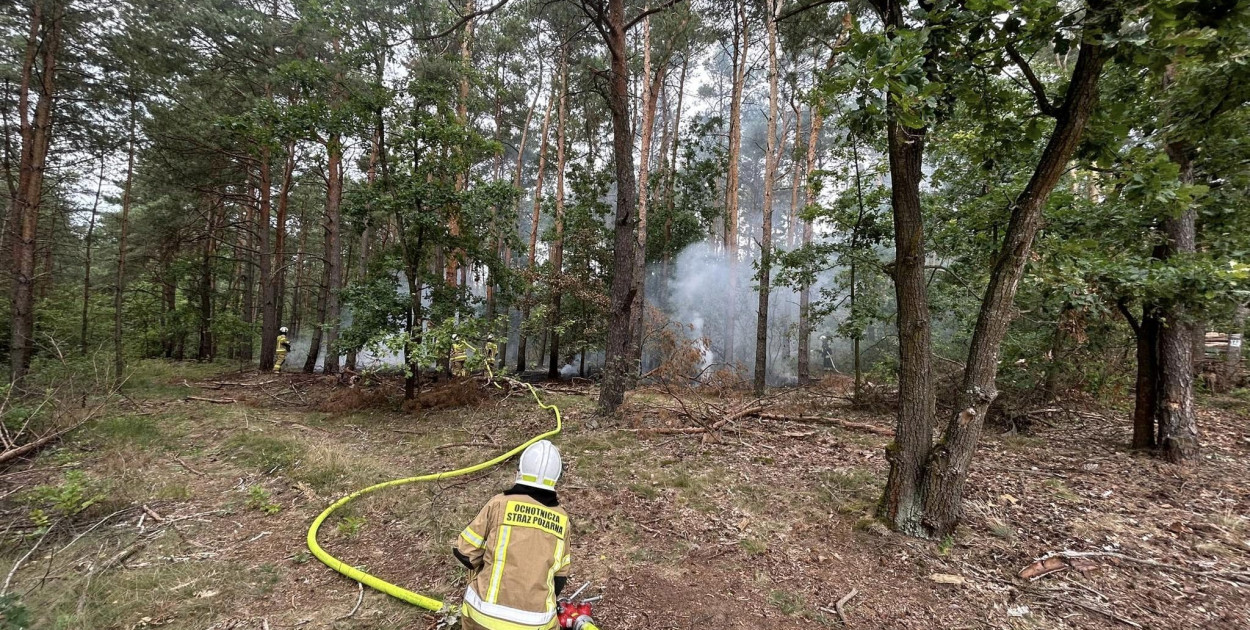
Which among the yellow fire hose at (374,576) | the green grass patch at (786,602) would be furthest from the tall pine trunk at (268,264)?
the green grass patch at (786,602)

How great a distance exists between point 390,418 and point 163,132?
29.2 feet

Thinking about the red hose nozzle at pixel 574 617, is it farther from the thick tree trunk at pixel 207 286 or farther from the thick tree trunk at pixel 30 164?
the thick tree trunk at pixel 207 286

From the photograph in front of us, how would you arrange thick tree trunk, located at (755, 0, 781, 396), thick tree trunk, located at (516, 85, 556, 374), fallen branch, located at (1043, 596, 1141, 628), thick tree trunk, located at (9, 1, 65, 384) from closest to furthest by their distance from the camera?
fallen branch, located at (1043, 596, 1141, 628), thick tree trunk, located at (9, 1, 65, 384), thick tree trunk, located at (755, 0, 781, 396), thick tree trunk, located at (516, 85, 556, 374)

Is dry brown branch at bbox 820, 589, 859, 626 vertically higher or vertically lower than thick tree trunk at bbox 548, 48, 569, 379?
lower

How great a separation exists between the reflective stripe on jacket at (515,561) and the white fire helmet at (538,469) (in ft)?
0.31

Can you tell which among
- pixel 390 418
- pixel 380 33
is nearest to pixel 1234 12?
pixel 390 418

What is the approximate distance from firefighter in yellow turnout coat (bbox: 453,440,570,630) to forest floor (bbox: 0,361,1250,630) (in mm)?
970

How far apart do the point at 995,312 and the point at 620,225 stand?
→ 497 cm

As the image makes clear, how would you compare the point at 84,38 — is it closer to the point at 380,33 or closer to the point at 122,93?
the point at 122,93

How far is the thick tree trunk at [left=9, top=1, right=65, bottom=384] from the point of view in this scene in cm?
733

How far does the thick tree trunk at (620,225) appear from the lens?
707 centimetres

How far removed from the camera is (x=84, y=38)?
324 inches

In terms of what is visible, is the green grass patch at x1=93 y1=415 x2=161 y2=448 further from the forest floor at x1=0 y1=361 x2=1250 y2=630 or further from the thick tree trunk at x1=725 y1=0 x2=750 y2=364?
the thick tree trunk at x1=725 y1=0 x2=750 y2=364

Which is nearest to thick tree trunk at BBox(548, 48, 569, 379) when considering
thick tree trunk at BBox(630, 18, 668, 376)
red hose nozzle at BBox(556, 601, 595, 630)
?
thick tree trunk at BBox(630, 18, 668, 376)
